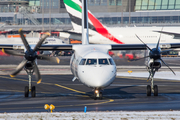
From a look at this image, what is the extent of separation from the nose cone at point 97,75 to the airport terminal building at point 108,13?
269 ft

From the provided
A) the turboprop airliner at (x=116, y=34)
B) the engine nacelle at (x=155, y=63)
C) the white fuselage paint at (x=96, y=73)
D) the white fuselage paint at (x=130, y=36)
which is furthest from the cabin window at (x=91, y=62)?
the white fuselage paint at (x=130, y=36)


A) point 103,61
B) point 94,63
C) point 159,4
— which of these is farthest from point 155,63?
point 159,4

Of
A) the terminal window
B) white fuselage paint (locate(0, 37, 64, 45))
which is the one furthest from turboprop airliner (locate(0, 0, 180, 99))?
the terminal window

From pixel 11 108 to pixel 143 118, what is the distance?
7.56 meters

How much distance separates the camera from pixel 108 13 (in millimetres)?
106562

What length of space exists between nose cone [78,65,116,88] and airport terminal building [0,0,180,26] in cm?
8194

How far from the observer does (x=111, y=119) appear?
1298 cm

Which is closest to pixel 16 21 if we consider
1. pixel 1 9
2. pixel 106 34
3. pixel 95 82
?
pixel 1 9

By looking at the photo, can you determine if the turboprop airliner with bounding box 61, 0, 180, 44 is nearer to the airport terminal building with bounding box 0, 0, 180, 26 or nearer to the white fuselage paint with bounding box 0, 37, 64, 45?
the white fuselage paint with bounding box 0, 37, 64, 45

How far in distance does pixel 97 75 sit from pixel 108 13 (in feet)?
296

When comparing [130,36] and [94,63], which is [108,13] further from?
[94,63]

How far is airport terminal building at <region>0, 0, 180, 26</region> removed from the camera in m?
104

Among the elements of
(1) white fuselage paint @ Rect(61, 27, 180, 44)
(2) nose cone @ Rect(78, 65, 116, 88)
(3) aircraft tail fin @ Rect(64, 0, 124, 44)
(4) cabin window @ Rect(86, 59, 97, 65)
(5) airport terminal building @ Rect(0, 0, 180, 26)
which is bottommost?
(2) nose cone @ Rect(78, 65, 116, 88)

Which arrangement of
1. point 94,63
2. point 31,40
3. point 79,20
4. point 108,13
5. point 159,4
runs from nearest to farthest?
point 94,63, point 79,20, point 31,40, point 108,13, point 159,4
